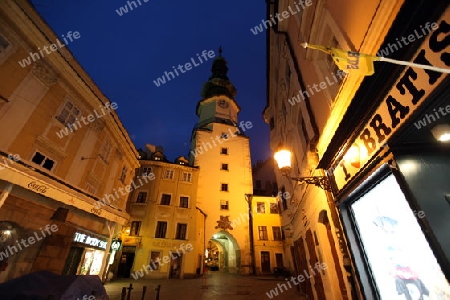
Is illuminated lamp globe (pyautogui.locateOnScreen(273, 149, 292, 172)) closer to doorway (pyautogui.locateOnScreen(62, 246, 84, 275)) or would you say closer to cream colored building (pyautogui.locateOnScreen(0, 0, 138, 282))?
cream colored building (pyautogui.locateOnScreen(0, 0, 138, 282))

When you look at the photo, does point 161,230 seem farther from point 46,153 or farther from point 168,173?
point 46,153

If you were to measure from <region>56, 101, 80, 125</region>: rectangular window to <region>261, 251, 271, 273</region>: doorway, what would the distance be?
23.2 metres

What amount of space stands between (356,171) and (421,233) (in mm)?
1602

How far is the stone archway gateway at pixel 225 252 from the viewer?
25938 millimetres

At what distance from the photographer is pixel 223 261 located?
30750 millimetres

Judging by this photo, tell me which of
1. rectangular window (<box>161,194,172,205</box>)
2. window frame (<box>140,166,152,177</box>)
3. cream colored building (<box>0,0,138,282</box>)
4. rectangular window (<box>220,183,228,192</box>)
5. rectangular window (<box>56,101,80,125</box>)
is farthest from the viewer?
rectangular window (<box>220,183,228,192</box>)

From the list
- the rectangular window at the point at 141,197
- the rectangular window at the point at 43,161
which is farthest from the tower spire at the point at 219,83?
the rectangular window at the point at 43,161

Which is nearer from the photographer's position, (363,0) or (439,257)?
(439,257)

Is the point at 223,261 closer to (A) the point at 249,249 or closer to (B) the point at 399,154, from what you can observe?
(A) the point at 249,249

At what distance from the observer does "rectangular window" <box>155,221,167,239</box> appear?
22250 mm

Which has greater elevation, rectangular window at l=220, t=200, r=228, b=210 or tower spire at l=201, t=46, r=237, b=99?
tower spire at l=201, t=46, r=237, b=99

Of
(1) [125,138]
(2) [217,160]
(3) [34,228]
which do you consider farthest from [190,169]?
(3) [34,228]

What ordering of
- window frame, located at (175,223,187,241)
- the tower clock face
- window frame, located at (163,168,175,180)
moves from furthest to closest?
the tower clock face, window frame, located at (163,168,175,180), window frame, located at (175,223,187,241)

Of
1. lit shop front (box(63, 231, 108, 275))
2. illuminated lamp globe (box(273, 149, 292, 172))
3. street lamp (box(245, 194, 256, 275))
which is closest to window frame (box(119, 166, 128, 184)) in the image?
lit shop front (box(63, 231, 108, 275))
